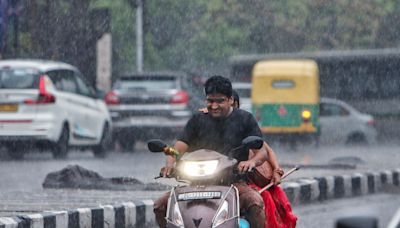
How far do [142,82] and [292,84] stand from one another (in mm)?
7606

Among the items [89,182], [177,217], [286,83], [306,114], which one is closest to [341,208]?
[89,182]

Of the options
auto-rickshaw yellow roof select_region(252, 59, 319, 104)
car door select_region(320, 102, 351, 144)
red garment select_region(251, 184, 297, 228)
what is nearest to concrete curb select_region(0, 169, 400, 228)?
red garment select_region(251, 184, 297, 228)

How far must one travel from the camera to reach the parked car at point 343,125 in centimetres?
3478

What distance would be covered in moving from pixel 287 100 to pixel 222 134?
2390cm

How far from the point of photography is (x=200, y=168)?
7.98 metres

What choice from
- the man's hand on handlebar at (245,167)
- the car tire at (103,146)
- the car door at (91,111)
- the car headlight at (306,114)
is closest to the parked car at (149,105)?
the car tire at (103,146)

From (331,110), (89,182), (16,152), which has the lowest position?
(331,110)

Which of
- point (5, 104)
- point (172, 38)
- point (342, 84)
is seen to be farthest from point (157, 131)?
point (172, 38)

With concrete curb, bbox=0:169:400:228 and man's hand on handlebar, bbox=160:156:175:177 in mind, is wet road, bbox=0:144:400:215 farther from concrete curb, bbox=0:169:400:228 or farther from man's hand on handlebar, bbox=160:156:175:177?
man's hand on handlebar, bbox=160:156:175:177

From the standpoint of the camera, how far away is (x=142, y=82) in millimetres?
26094

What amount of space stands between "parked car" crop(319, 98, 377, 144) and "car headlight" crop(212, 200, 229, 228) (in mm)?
27062

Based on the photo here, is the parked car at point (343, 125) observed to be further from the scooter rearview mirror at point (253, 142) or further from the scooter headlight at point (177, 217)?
the scooter headlight at point (177, 217)

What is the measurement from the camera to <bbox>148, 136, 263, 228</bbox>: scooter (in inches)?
305

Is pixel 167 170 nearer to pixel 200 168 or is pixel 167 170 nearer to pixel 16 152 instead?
pixel 200 168
